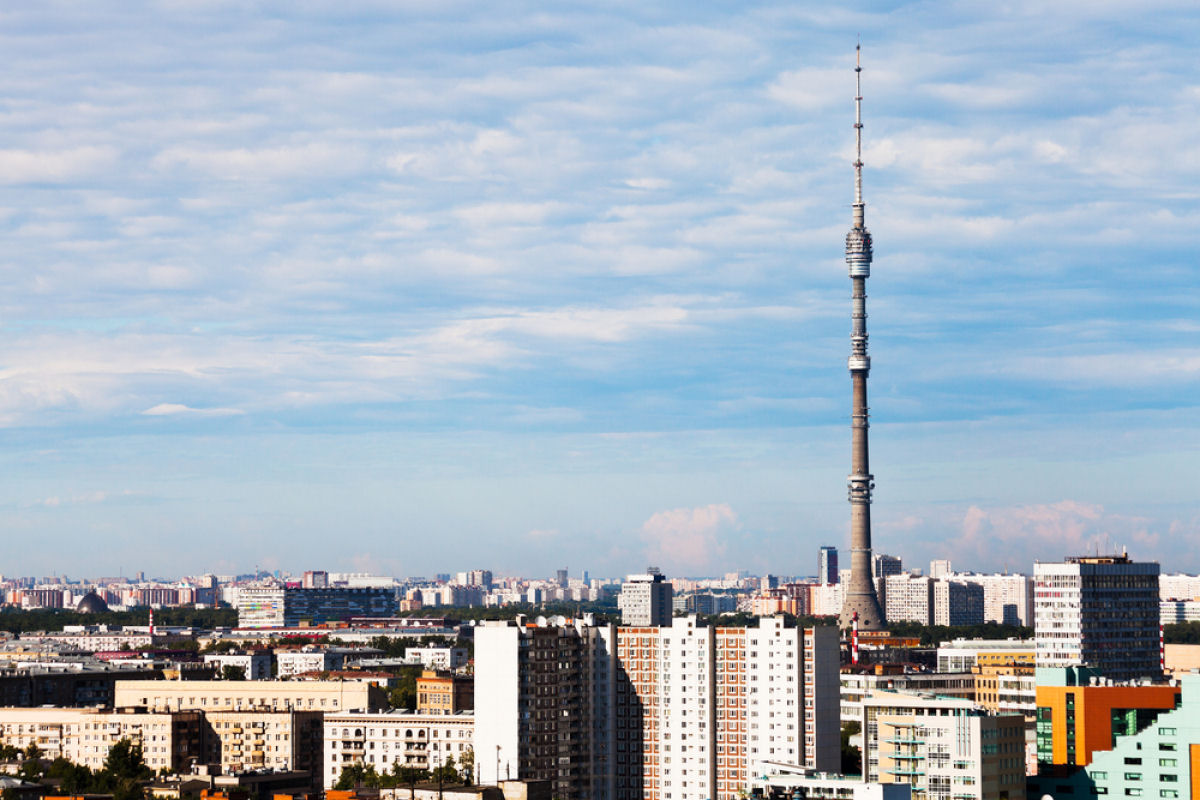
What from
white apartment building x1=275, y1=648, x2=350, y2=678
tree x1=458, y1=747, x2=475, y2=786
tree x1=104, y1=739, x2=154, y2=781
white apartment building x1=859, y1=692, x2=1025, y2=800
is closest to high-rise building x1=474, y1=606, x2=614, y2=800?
tree x1=458, y1=747, x2=475, y2=786

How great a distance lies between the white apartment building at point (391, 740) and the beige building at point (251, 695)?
2365 centimetres

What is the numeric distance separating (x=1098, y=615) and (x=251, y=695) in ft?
194

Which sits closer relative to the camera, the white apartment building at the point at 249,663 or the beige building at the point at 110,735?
the beige building at the point at 110,735

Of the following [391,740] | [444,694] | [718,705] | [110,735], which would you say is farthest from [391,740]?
[444,694]

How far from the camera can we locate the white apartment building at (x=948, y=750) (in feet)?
251

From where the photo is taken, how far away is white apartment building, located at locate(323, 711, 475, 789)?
107 metres

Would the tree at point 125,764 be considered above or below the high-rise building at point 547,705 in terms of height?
below

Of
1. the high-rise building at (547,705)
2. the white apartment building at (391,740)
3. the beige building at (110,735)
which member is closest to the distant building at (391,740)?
the white apartment building at (391,740)

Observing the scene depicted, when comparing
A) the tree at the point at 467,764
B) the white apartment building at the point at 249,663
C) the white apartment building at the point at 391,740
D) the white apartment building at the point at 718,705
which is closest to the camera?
the white apartment building at the point at 718,705

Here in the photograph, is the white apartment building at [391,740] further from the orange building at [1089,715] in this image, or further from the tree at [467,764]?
the orange building at [1089,715]

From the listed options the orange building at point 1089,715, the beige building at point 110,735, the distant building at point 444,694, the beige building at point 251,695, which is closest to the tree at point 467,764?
the beige building at point 110,735

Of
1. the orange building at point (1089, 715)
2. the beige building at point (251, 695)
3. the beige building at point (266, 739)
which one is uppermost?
the orange building at point (1089, 715)

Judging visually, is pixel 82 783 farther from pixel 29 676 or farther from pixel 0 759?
pixel 29 676

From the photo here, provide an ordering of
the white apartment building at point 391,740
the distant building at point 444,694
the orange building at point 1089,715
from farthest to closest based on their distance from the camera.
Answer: the distant building at point 444,694, the white apartment building at point 391,740, the orange building at point 1089,715
